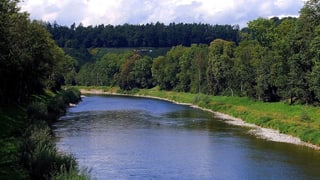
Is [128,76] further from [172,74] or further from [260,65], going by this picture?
[260,65]

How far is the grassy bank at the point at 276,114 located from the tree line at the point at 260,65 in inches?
92.1

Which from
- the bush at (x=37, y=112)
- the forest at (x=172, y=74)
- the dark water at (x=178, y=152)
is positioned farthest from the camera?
the bush at (x=37, y=112)

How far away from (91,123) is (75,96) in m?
41.2

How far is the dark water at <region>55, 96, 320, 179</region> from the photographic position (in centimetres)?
3400

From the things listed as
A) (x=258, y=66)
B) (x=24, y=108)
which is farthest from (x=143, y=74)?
(x=24, y=108)

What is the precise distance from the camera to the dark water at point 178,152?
34000 mm

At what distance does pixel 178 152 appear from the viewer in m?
42.2

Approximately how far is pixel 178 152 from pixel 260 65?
4231cm

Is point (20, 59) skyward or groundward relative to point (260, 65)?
groundward

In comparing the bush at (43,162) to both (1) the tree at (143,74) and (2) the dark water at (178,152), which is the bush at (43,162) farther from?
(1) the tree at (143,74)

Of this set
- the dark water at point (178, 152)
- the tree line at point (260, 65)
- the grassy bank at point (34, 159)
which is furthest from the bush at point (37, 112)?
the tree line at point (260, 65)

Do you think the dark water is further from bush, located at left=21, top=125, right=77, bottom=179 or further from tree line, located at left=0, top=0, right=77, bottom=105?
tree line, located at left=0, top=0, right=77, bottom=105

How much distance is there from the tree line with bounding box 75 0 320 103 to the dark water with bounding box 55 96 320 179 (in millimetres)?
13927

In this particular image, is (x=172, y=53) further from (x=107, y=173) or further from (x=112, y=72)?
(x=107, y=173)
